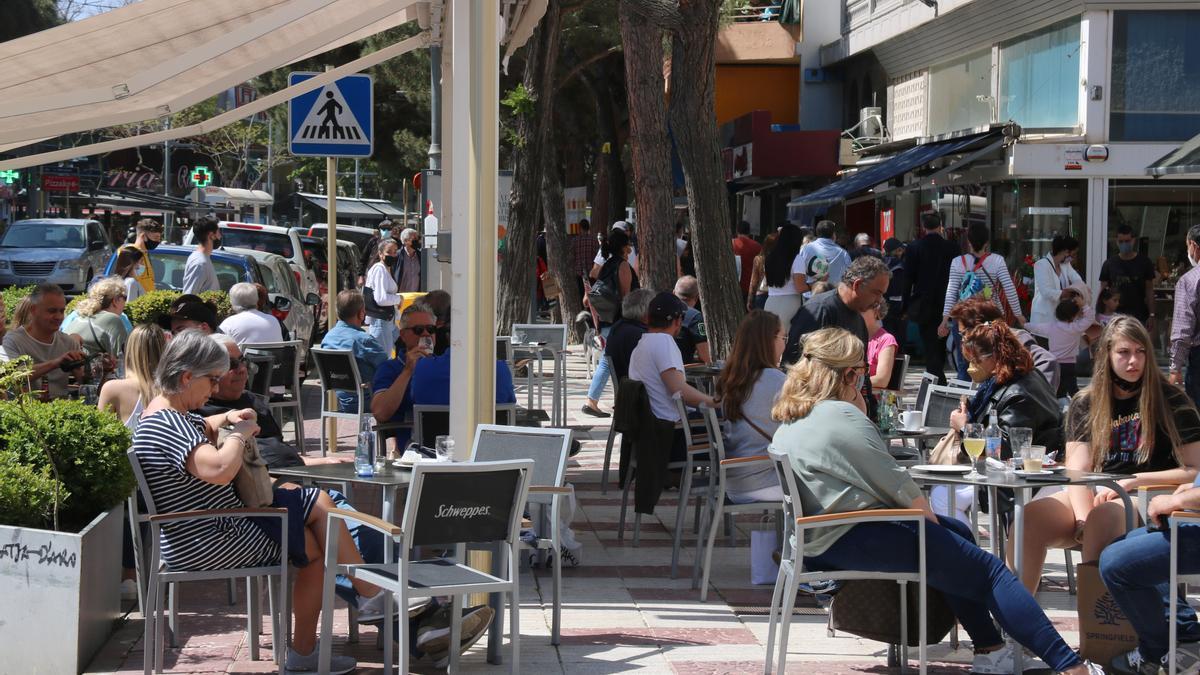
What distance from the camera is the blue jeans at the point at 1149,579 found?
5.39 meters

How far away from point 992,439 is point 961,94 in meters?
19.5

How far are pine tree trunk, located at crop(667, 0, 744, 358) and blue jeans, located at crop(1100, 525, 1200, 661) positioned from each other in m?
8.47

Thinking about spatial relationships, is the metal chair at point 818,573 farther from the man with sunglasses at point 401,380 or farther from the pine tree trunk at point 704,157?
the pine tree trunk at point 704,157

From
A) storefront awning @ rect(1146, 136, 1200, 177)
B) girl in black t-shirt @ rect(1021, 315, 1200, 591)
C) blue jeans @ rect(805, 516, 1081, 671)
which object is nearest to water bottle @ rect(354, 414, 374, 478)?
blue jeans @ rect(805, 516, 1081, 671)

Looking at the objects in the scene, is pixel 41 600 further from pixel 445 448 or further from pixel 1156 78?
pixel 1156 78

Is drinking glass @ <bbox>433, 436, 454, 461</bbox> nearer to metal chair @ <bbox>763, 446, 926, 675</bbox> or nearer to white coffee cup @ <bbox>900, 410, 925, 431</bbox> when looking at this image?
metal chair @ <bbox>763, 446, 926, 675</bbox>

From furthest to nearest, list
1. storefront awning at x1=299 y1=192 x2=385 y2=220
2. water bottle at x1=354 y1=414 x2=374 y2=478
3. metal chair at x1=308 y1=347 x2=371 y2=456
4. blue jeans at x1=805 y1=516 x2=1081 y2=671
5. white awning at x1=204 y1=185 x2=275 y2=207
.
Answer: storefront awning at x1=299 y1=192 x2=385 y2=220
white awning at x1=204 y1=185 x2=275 y2=207
metal chair at x1=308 y1=347 x2=371 y2=456
water bottle at x1=354 y1=414 x2=374 y2=478
blue jeans at x1=805 y1=516 x2=1081 y2=671

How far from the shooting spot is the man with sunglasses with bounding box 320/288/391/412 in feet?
35.4

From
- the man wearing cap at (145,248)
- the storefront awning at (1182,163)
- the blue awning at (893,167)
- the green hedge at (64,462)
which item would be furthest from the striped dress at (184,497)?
the blue awning at (893,167)

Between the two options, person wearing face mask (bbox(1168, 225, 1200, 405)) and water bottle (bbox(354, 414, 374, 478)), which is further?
person wearing face mask (bbox(1168, 225, 1200, 405))

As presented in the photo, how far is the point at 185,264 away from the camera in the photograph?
16.0 metres

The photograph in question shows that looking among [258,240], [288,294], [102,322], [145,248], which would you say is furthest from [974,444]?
[258,240]

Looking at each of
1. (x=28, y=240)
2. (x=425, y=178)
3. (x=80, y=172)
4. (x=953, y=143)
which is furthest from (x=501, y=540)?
(x=80, y=172)

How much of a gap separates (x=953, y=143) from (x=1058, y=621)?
16113 mm
